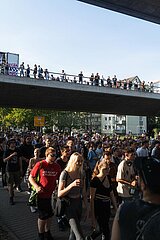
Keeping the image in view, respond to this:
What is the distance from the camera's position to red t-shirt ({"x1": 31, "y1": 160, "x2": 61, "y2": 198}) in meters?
5.83

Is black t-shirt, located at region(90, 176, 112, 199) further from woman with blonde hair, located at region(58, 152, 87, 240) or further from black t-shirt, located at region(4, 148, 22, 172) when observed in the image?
black t-shirt, located at region(4, 148, 22, 172)

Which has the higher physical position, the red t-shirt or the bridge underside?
the bridge underside

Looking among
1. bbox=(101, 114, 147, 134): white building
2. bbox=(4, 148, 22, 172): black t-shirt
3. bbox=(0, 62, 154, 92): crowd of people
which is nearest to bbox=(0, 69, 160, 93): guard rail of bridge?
bbox=(0, 62, 154, 92): crowd of people

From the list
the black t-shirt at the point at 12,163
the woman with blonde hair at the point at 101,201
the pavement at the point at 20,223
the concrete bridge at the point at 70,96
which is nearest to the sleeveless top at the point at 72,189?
the woman with blonde hair at the point at 101,201

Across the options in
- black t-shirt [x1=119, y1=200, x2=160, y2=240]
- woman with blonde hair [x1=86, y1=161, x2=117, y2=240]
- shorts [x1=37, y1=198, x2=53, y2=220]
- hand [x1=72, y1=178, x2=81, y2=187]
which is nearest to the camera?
black t-shirt [x1=119, y1=200, x2=160, y2=240]

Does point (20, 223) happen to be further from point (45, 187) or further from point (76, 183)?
point (76, 183)

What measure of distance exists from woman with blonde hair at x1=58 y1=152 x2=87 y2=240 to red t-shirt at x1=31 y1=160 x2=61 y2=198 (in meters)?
0.75

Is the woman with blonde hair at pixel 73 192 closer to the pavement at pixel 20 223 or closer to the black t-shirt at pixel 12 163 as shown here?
the pavement at pixel 20 223

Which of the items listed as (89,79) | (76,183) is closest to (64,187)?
(76,183)

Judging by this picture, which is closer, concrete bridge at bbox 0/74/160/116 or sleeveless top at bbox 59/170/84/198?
sleeveless top at bbox 59/170/84/198

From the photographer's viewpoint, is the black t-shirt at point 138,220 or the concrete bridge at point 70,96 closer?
the black t-shirt at point 138,220

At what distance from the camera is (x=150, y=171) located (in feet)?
5.59

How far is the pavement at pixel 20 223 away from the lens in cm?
643

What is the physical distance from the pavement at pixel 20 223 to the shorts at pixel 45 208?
33.0 inches
